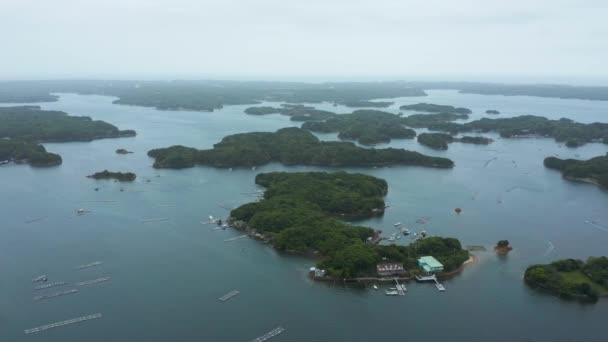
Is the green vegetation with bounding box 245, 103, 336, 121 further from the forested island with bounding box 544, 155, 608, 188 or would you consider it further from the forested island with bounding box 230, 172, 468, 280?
the forested island with bounding box 230, 172, 468, 280

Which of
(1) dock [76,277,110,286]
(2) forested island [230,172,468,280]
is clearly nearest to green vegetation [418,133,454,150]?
(2) forested island [230,172,468,280]

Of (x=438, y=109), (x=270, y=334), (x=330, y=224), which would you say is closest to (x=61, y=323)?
(x=270, y=334)

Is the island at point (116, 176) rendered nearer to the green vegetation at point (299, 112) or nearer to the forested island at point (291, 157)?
the forested island at point (291, 157)

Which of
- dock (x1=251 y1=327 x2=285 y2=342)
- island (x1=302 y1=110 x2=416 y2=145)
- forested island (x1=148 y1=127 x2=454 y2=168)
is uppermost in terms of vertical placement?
island (x1=302 y1=110 x2=416 y2=145)

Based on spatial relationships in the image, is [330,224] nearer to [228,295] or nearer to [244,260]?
[244,260]

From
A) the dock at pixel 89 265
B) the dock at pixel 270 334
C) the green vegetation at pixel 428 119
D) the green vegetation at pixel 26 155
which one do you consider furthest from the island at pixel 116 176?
the green vegetation at pixel 428 119

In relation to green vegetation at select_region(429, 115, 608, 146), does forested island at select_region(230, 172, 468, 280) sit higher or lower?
lower
